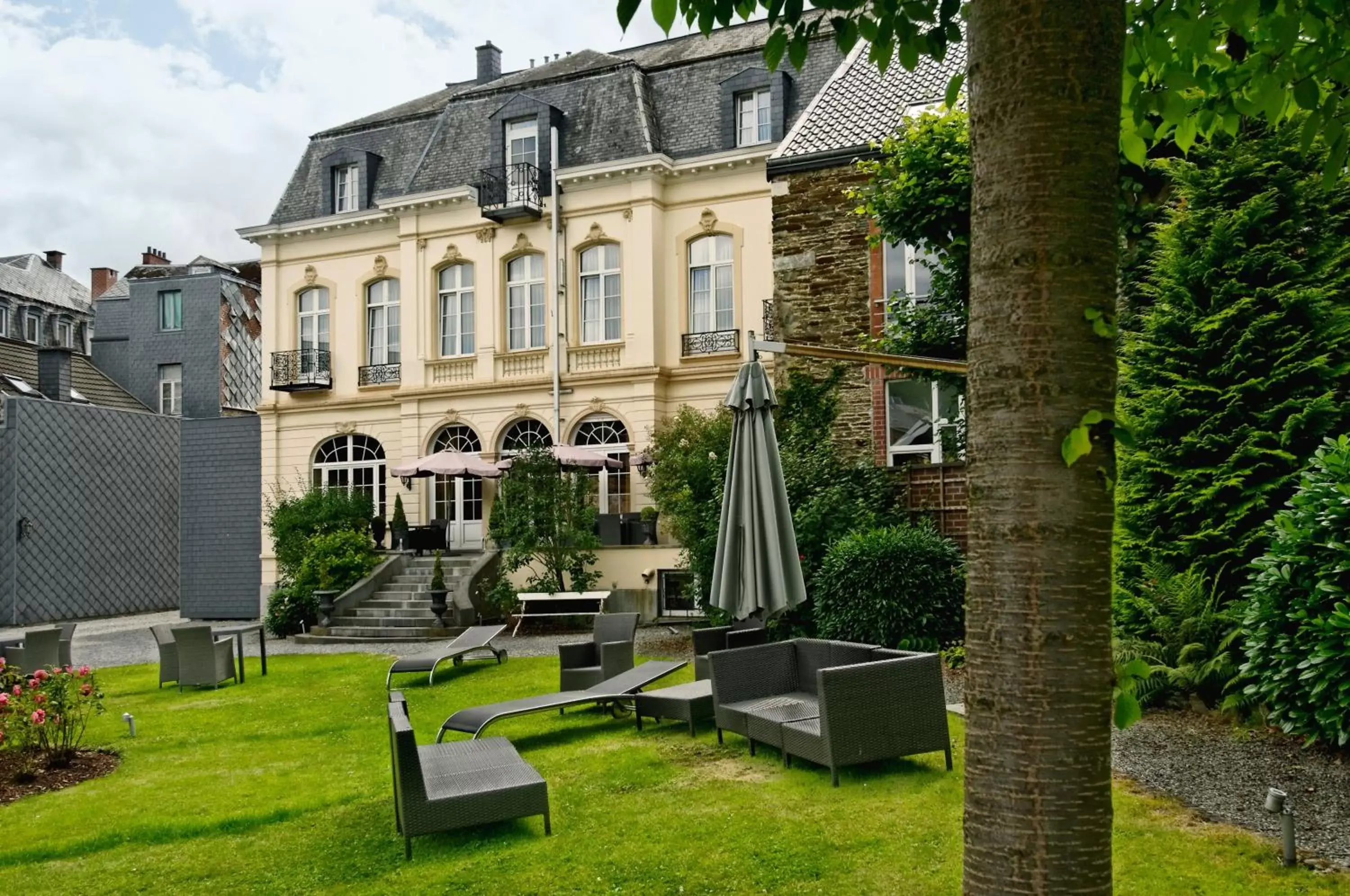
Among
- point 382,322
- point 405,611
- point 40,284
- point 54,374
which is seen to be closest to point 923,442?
point 405,611

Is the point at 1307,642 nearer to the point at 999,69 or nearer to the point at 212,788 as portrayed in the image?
the point at 999,69

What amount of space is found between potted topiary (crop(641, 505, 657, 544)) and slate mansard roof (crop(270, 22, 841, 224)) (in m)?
7.36

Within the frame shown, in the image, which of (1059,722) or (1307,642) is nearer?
(1059,722)

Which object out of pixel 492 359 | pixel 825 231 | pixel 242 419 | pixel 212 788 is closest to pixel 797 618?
pixel 825 231

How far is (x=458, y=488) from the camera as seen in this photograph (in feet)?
83.5

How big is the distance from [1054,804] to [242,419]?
26865 mm

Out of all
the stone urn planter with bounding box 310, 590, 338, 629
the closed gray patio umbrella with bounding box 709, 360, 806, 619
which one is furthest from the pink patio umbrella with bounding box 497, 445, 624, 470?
the closed gray patio umbrella with bounding box 709, 360, 806, 619

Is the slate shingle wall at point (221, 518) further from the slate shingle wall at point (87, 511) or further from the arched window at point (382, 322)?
the arched window at point (382, 322)

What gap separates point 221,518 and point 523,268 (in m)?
9.08

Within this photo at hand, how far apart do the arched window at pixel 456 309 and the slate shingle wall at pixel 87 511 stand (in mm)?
9114

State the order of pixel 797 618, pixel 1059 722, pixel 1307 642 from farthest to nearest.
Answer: pixel 797 618 → pixel 1307 642 → pixel 1059 722

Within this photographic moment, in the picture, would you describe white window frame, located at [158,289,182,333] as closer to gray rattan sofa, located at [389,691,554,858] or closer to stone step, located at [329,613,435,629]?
stone step, located at [329,613,435,629]

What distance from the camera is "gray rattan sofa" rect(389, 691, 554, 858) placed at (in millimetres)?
6145

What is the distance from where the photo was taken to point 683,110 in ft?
80.3
